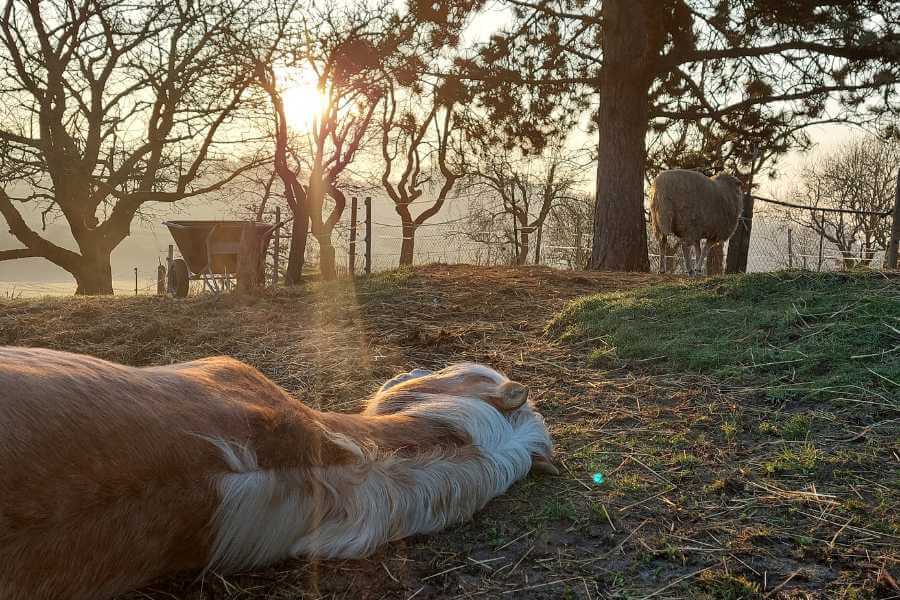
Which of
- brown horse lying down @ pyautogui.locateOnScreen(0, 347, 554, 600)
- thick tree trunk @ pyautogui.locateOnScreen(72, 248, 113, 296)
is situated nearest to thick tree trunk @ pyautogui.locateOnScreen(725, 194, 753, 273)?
brown horse lying down @ pyautogui.locateOnScreen(0, 347, 554, 600)

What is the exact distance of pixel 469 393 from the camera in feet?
7.98

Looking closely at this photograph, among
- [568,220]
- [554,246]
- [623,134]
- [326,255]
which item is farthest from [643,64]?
[568,220]

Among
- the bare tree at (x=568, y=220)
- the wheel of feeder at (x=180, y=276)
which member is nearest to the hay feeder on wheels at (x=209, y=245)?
the wheel of feeder at (x=180, y=276)

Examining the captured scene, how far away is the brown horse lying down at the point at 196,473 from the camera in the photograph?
54.2 inches

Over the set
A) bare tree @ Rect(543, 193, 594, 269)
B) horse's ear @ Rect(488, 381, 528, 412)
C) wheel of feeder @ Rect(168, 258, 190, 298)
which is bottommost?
horse's ear @ Rect(488, 381, 528, 412)

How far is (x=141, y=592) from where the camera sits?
64.4 inches

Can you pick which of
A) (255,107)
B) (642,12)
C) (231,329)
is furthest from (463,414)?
(255,107)

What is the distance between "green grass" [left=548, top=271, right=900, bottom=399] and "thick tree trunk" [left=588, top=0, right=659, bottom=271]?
4.05 meters

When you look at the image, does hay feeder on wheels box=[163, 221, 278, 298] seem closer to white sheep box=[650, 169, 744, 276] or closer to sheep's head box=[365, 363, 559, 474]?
white sheep box=[650, 169, 744, 276]

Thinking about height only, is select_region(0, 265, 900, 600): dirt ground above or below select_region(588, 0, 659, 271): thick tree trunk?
below

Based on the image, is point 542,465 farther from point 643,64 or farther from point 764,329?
point 643,64

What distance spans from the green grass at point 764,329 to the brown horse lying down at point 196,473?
200 centimetres

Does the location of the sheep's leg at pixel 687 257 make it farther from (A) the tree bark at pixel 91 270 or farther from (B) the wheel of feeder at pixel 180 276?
(A) the tree bark at pixel 91 270

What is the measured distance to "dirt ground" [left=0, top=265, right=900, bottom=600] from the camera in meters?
1.80
